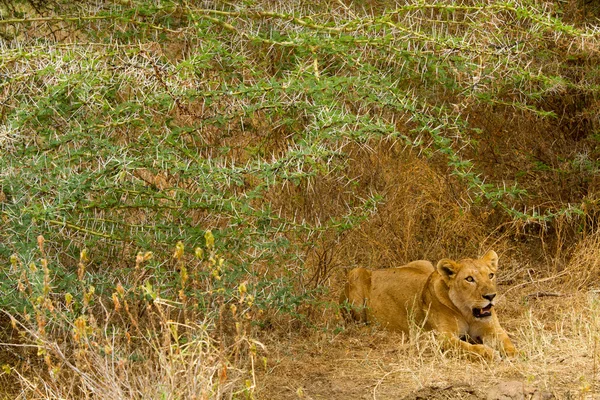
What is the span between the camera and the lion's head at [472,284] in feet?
20.3

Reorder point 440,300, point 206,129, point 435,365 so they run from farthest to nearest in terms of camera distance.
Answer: point 440,300
point 206,129
point 435,365

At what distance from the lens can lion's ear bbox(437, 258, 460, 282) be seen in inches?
251

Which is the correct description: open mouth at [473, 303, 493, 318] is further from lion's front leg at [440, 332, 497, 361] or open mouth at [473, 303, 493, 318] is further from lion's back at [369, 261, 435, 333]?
lion's back at [369, 261, 435, 333]

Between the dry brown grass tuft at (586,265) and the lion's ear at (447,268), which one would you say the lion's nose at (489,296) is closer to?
the lion's ear at (447,268)

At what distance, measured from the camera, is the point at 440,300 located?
645 centimetres

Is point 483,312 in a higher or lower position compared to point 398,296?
higher

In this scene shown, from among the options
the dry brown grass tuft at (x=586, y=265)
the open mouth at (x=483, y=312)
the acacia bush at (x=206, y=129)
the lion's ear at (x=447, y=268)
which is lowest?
the dry brown grass tuft at (x=586, y=265)

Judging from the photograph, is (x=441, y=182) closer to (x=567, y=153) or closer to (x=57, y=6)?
(x=567, y=153)

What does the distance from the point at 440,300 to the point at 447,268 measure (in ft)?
0.71

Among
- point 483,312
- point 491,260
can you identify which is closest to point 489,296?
point 483,312

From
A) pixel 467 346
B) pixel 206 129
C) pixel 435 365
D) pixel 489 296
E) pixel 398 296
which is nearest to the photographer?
pixel 435 365

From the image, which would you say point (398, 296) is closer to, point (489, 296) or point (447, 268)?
point (447, 268)

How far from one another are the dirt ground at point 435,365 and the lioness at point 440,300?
127 millimetres

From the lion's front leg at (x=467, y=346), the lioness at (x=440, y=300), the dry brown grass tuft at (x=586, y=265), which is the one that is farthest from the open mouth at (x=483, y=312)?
the dry brown grass tuft at (x=586, y=265)
